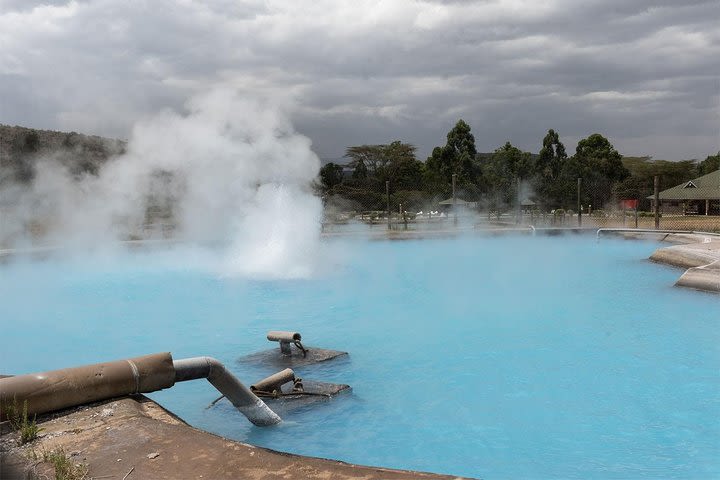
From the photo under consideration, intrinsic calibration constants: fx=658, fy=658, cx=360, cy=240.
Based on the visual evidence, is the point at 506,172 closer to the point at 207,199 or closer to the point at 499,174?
the point at 499,174

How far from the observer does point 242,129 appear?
1636cm

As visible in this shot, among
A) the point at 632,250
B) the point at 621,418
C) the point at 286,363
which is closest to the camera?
the point at 621,418

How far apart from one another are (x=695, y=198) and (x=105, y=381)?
3495cm

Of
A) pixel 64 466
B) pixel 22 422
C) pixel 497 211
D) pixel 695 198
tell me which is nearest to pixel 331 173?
pixel 497 211

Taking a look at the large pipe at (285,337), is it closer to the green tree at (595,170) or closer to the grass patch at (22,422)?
the grass patch at (22,422)

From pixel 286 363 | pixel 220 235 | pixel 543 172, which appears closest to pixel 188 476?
pixel 286 363

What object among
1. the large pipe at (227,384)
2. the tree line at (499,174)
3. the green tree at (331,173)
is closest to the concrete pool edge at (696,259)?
the large pipe at (227,384)

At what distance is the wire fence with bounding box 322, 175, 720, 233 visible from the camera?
26016 mm

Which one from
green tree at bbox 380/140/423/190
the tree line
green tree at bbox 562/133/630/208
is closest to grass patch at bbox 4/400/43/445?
the tree line

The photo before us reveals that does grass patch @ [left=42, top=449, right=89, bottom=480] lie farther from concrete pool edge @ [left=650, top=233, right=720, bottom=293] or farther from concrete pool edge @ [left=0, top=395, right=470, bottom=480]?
concrete pool edge @ [left=650, top=233, right=720, bottom=293]

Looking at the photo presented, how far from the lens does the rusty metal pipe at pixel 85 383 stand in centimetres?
397

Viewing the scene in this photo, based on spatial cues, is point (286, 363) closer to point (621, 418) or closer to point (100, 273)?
point (621, 418)

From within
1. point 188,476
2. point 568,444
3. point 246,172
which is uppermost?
point 246,172

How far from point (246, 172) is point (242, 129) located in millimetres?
1403
